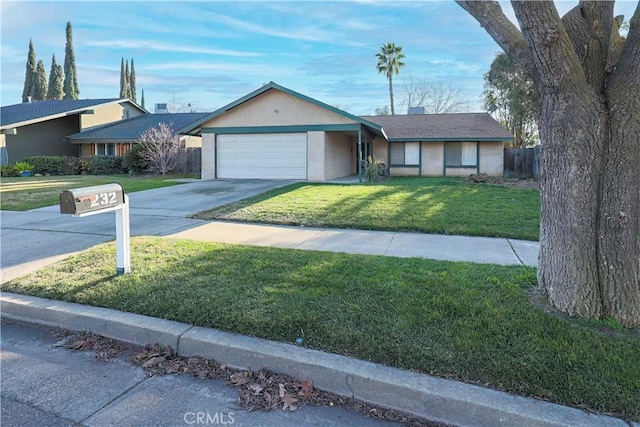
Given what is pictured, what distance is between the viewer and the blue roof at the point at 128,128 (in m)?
26.9

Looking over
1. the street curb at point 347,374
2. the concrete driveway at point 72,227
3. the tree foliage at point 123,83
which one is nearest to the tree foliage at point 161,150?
the concrete driveway at point 72,227

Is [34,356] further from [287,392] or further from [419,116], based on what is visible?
[419,116]

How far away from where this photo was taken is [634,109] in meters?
3.28

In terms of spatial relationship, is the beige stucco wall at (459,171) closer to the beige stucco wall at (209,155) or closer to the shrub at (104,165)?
the beige stucco wall at (209,155)

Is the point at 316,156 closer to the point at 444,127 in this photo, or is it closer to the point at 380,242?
the point at 444,127

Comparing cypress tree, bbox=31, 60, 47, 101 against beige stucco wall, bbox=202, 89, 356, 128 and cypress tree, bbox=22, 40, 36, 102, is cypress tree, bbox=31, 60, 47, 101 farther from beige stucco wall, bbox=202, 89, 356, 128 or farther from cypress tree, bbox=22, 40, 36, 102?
beige stucco wall, bbox=202, 89, 356, 128

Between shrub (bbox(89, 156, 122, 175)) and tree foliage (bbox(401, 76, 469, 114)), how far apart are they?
28.4 meters

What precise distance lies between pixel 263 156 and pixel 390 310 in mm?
15862

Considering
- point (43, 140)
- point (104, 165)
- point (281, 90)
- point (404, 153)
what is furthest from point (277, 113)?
point (43, 140)

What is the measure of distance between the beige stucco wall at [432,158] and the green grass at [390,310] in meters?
19.1

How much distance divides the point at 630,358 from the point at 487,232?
15.0 ft

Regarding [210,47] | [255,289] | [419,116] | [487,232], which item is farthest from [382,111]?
[255,289]

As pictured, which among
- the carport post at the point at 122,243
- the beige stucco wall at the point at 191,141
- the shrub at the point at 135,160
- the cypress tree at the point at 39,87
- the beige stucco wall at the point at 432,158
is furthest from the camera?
the cypress tree at the point at 39,87

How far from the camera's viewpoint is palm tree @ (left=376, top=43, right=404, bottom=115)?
38.8 metres
